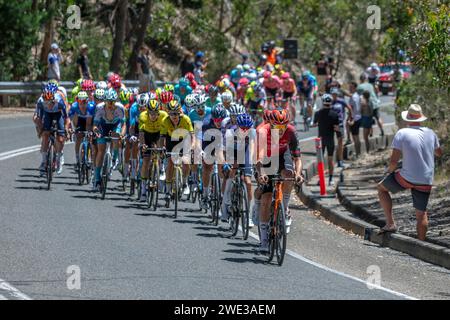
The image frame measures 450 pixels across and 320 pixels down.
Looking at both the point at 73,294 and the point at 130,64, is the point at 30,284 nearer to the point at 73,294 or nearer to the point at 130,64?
the point at 73,294

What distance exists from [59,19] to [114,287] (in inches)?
1211

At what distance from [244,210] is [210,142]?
189 centimetres

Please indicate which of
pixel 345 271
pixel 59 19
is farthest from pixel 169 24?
pixel 345 271

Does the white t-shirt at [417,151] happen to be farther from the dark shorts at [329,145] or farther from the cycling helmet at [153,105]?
the dark shorts at [329,145]

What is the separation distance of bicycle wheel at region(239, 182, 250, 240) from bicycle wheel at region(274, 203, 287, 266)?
1726 mm

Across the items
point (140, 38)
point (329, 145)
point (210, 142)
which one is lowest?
point (329, 145)

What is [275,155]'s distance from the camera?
15086 millimetres

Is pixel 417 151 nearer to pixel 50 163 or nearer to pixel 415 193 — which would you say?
pixel 415 193

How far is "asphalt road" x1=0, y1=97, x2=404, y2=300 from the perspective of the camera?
12180mm

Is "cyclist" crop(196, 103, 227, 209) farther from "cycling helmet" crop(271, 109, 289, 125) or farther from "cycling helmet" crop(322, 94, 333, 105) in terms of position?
"cycling helmet" crop(322, 94, 333, 105)

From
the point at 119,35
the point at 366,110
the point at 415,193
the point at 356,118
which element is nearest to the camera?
the point at 415,193

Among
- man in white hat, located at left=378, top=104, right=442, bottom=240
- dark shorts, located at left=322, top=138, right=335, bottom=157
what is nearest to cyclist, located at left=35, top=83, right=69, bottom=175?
dark shorts, located at left=322, top=138, right=335, bottom=157

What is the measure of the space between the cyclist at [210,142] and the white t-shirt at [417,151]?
2.80m

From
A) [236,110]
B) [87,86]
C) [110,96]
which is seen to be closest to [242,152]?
[236,110]
